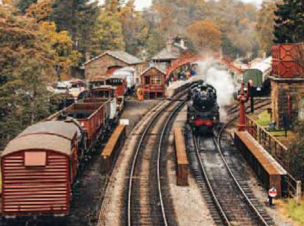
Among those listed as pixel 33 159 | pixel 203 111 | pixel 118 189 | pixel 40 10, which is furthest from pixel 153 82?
pixel 33 159

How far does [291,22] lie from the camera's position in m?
39.2

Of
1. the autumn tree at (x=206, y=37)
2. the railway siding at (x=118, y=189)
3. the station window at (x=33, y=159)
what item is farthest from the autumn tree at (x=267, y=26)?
the station window at (x=33, y=159)

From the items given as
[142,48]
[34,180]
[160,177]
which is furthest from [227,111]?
[142,48]

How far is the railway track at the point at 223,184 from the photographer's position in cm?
1777

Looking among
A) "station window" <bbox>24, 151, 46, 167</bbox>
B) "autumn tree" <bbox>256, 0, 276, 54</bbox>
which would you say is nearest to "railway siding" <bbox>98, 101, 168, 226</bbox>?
"station window" <bbox>24, 151, 46, 167</bbox>

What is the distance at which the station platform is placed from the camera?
19.9 meters

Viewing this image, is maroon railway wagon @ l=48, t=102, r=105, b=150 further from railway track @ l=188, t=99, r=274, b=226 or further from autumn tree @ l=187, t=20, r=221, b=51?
autumn tree @ l=187, t=20, r=221, b=51

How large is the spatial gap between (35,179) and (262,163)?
10.6 meters

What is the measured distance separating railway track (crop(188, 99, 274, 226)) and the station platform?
0.70 meters

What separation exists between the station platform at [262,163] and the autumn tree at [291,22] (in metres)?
12.9

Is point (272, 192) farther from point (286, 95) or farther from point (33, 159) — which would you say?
point (286, 95)

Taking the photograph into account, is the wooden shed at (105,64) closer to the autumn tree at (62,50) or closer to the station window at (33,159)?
the autumn tree at (62,50)

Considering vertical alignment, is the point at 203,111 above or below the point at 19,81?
below

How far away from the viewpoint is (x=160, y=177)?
2302 cm
